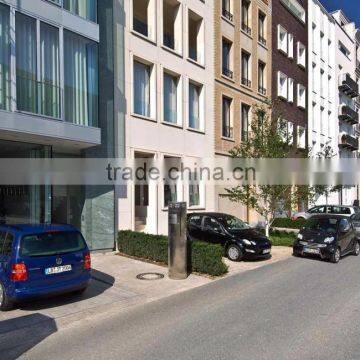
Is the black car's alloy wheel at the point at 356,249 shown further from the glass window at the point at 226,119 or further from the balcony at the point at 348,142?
the balcony at the point at 348,142

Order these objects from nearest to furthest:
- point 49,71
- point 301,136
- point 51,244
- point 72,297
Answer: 1. point 51,244
2. point 72,297
3. point 49,71
4. point 301,136

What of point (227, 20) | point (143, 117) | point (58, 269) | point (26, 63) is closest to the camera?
point (58, 269)

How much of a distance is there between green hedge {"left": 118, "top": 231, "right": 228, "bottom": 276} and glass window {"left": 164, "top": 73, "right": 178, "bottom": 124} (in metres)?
6.21

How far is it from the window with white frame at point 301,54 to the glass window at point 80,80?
74.5 feet

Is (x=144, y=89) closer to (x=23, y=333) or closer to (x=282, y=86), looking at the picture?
Answer: (x=23, y=333)

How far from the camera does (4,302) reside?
8102 mm

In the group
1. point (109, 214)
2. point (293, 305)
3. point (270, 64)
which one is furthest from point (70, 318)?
point (270, 64)

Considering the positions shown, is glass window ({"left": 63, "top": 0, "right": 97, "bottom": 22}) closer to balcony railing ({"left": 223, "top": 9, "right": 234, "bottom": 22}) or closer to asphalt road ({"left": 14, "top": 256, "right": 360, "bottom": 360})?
asphalt road ({"left": 14, "top": 256, "right": 360, "bottom": 360})

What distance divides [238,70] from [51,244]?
59.6 feet

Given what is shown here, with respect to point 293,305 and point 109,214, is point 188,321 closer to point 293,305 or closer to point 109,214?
point 293,305

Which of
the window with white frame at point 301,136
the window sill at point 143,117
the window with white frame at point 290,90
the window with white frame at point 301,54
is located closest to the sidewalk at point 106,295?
the window sill at point 143,117

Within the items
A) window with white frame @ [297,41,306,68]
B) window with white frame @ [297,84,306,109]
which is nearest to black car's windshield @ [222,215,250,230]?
window with white frame @ [297,84,306,109]

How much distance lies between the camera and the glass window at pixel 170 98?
18859mm

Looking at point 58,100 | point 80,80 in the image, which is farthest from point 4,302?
point 80,80
